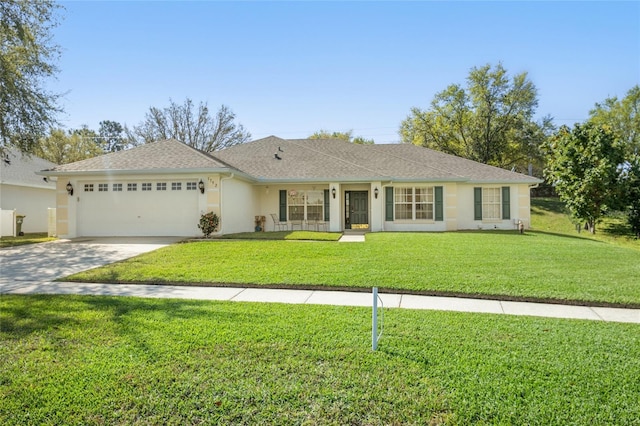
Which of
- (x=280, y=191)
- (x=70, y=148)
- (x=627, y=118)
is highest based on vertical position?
(x=627, y=118)

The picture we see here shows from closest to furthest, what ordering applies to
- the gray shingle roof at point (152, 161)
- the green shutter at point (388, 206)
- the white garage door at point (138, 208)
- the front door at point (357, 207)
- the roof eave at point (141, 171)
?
1. the roof eave at point (141, 171)
2. the gray shingle roof at point (152, 161)
3. the white garage door at point (138, 208)
4. the green shutter at point (388, 206)
5. the front door at point (357, 207)

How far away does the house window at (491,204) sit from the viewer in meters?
18.1

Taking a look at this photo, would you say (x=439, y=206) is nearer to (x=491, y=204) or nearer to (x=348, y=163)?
(x=491, y=204)

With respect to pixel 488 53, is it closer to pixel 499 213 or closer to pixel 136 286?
pixel 499 213

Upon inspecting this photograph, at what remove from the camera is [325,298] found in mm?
5984

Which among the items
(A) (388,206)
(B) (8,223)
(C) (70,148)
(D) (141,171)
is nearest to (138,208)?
(D) (141,171)

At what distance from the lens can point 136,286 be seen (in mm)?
6852

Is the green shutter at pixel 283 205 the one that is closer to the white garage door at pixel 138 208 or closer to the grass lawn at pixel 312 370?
the white garage door at pixel 138 208

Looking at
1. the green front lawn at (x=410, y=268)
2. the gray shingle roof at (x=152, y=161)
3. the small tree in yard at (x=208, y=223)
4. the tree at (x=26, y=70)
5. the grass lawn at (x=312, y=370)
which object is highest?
the tree at (x=26, y=70)

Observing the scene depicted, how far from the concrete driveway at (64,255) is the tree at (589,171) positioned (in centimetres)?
2117

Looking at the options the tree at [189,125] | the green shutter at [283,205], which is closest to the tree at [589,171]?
the green shutter at [283,205]

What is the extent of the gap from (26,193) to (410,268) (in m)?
20.8

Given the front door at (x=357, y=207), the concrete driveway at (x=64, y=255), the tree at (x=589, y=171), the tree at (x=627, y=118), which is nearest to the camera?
the concrete driveway at (x=64, y=255)

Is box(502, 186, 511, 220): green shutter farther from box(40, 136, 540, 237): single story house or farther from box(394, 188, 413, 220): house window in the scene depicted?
box(394, 188, 413, 220): house window
